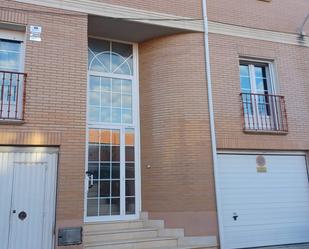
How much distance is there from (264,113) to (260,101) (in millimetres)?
322

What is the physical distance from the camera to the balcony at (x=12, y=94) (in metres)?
6.36

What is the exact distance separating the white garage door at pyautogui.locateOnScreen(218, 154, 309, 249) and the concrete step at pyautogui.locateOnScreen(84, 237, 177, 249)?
1.22 m

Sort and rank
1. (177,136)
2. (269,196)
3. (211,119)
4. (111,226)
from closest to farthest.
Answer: (111,226) → (177,136) → (211,119) → (269,196)

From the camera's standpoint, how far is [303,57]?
926 centimetres

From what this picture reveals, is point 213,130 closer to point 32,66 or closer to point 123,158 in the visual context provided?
point 123,158

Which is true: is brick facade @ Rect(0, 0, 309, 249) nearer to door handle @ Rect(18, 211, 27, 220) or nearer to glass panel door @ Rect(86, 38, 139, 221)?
glass panel door @ Rect(86, 38, 139, 221)

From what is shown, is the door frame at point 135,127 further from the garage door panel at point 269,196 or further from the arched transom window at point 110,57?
the garage door panel at point 269,196

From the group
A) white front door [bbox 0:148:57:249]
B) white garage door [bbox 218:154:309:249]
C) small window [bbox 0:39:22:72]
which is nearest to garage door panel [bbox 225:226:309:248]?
white garage door [bbox 218:154:309:249]

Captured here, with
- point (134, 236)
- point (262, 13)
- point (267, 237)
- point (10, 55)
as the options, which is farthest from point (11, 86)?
point (262, 13)

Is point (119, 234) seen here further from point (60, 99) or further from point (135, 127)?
point (60, 99)

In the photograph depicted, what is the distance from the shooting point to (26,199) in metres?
6.04

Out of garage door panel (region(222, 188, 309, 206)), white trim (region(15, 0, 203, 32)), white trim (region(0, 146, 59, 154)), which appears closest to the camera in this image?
white trim (region(0, 146, 59, 154))

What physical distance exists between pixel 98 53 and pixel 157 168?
10.3 ft

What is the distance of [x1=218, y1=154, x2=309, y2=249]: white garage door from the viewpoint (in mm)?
7562
